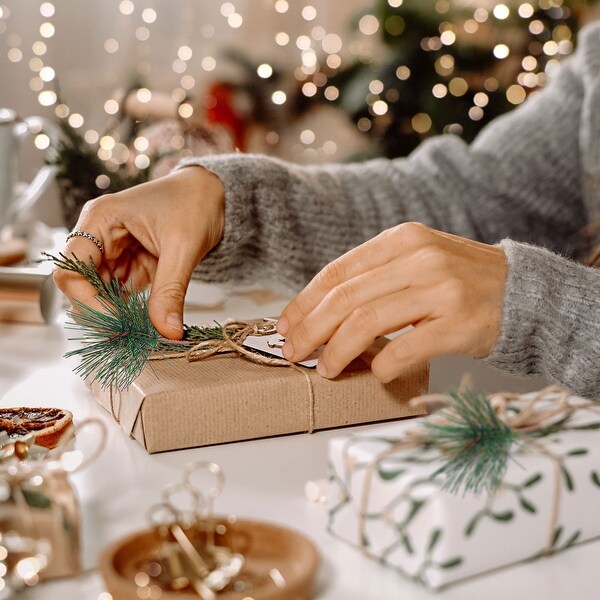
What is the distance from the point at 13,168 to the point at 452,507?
105 cm

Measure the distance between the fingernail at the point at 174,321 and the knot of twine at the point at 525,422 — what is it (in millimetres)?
279

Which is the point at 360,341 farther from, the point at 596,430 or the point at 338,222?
the point at 338,222

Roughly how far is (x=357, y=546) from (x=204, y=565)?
0.10 meters

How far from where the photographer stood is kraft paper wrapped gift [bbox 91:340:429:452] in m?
0.62

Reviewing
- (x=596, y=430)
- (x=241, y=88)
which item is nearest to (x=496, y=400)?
(x=596, y=430)

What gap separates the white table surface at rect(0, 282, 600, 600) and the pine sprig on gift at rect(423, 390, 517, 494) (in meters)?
0.05

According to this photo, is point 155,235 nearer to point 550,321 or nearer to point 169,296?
point 169,296

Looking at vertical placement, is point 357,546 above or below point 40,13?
below

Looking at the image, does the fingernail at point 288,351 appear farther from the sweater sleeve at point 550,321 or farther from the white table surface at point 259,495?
the sweater sleeve at point 550,321

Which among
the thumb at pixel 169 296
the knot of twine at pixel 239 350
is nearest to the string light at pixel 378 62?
the thumb at pixel 169 296

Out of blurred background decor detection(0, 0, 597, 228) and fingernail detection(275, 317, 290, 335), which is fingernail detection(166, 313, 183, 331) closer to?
fingernail detection(275, 317, 290, 335)

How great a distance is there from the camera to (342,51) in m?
2.97

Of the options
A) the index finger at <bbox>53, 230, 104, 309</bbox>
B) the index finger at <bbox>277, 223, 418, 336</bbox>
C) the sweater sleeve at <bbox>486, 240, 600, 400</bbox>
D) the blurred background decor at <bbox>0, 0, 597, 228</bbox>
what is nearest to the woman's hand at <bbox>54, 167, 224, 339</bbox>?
the index finger at <bbox>53, 230, 104, 309</bbox>

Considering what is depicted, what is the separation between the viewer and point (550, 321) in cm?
72
